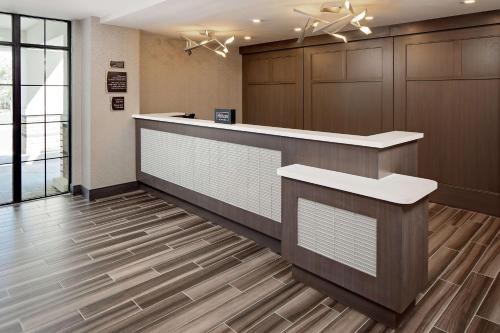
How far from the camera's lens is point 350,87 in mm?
5797

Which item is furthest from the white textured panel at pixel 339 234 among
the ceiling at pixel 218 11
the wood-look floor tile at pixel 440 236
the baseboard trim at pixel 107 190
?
the baseboard trim at pixel 107 190

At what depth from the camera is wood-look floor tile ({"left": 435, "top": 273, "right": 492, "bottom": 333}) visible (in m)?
2.39

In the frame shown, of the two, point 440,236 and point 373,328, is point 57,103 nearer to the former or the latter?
point 373,328

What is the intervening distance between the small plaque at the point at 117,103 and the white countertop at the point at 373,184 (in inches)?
136

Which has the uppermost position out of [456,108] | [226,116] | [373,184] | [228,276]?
[456,108]

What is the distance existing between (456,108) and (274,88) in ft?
10.5

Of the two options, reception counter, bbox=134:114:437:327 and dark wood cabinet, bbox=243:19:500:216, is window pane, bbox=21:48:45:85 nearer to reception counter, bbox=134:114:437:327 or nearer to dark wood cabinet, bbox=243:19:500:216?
reception counter, bbox=134:114:437:327

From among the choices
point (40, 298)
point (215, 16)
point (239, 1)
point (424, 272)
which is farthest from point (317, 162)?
point (215, 16)

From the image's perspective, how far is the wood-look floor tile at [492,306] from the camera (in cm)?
248

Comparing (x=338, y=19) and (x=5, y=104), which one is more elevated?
(x=338, y=19)

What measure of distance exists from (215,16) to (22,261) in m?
3.42

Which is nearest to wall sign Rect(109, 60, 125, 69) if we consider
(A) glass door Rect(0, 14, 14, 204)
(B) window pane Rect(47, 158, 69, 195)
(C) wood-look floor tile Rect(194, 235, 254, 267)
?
(A) glass door Rect(0, 14, 14, 204)

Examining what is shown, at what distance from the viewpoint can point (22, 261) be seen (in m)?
3.32

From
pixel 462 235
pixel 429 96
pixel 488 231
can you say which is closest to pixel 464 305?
pixel 462 235
